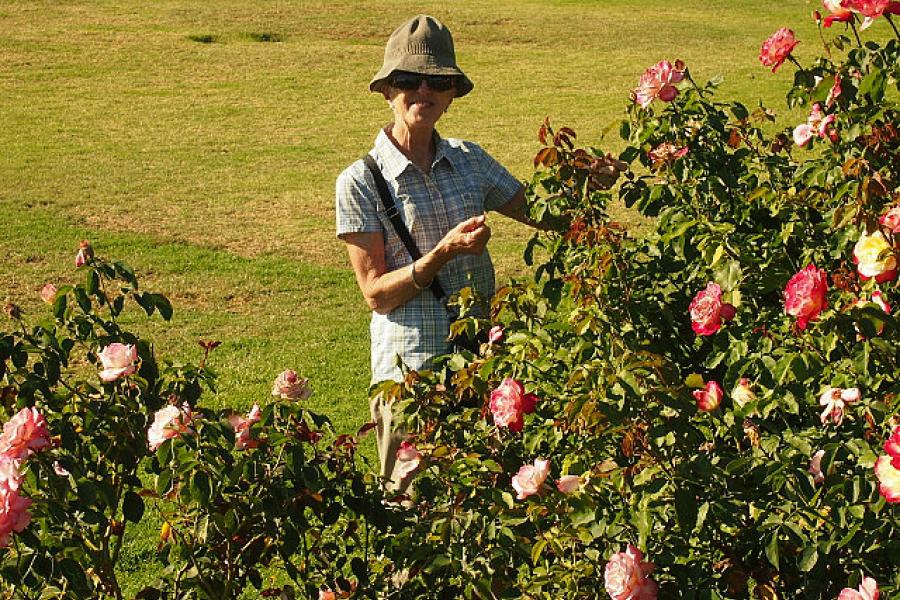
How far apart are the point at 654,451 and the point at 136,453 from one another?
0.98 m

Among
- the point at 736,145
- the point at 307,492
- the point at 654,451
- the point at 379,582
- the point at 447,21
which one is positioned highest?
the point at 736,145

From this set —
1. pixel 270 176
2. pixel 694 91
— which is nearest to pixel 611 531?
pixel 694 91

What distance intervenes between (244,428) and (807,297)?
3.40ft

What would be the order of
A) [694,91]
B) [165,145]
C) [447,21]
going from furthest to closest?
[447,21] < [165,145] < [694,91]

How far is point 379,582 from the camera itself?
2635mm

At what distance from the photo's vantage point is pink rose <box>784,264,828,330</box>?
222 centimetres

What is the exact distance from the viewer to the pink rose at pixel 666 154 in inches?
119

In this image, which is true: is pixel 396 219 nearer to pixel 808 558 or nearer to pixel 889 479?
pixel 808 558

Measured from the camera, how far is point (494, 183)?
3.56 metres

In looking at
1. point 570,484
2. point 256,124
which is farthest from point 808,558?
point 256,124

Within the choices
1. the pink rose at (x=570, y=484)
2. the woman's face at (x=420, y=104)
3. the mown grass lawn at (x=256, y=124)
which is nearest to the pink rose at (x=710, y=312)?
the pink rose at (x=570, y=484)

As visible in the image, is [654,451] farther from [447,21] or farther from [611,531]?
[447,21]

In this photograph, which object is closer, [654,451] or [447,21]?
[654,451]

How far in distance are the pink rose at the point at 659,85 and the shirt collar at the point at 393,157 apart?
0.55m
